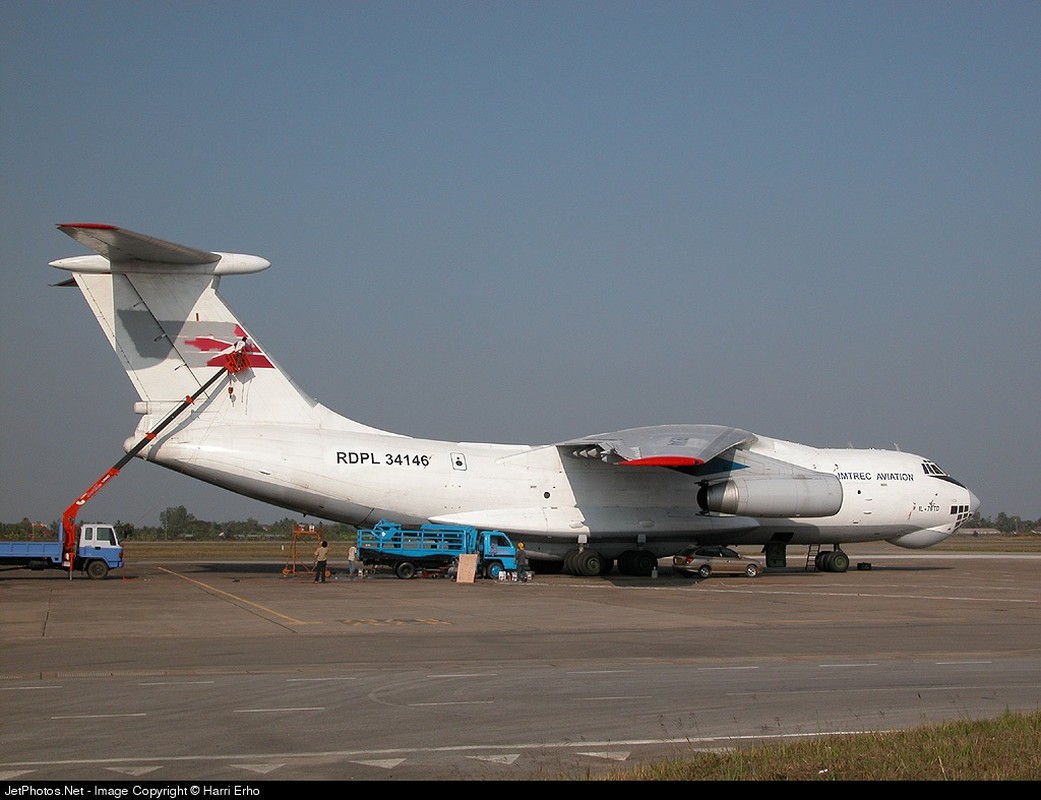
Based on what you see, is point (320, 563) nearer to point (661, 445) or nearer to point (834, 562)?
point (661, 445)

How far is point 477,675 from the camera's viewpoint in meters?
11.0

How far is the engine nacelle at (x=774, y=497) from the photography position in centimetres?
2597

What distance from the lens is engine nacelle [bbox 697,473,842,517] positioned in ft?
85.2

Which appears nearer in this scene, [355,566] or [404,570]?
[355,566]

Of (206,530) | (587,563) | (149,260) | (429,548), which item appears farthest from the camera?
(206,530)

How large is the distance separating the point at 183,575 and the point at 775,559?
16.4m

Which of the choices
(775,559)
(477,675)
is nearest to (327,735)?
(477,675)

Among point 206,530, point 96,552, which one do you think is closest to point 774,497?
point 96,552

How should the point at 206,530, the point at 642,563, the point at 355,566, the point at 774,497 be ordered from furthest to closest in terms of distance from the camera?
the point at 206,530 < the point at 642,563 < the point at 355,566 < the point at 774,497

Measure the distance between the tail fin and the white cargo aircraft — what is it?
0.10 ft

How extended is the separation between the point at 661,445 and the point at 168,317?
11.3 m

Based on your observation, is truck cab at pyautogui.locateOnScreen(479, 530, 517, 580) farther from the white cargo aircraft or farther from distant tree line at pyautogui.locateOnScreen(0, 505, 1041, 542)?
distant tree line at pyautogui.locateOnScreen(0, 505, 1041, 542)

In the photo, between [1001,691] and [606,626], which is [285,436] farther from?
[1001,691]

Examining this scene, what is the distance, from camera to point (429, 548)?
26531mm
